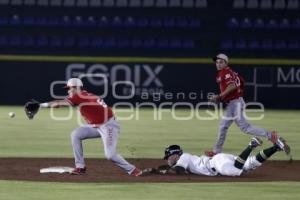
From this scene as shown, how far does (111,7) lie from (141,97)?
107 inches

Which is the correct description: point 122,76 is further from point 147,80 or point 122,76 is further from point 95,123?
point 95,123

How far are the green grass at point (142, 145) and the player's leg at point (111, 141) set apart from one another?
802mm

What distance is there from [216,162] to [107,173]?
5.32 feet

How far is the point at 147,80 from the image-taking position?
28109mm

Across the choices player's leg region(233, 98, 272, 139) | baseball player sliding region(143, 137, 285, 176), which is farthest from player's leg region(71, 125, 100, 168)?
player's leg region(233, 98, 272, 139)

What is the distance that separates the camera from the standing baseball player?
13578mm

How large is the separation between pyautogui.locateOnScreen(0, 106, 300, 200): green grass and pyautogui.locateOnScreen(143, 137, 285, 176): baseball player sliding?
64 cm

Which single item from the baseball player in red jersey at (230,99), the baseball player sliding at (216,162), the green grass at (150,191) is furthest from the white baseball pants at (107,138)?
the baseball player in red jersey at (230,99)

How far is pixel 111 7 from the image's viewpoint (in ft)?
93.4

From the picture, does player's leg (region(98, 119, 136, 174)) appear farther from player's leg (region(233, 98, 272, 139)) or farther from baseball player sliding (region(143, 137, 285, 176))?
player's leg (region(233, 98, 272, 139))

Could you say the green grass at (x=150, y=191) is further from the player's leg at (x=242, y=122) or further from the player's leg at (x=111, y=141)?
the player's leg at (x=242, y=122)

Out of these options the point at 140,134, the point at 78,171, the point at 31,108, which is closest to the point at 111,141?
the point at 78,171

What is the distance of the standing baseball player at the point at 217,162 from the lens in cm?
1358

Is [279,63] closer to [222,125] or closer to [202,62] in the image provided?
[202,62]
